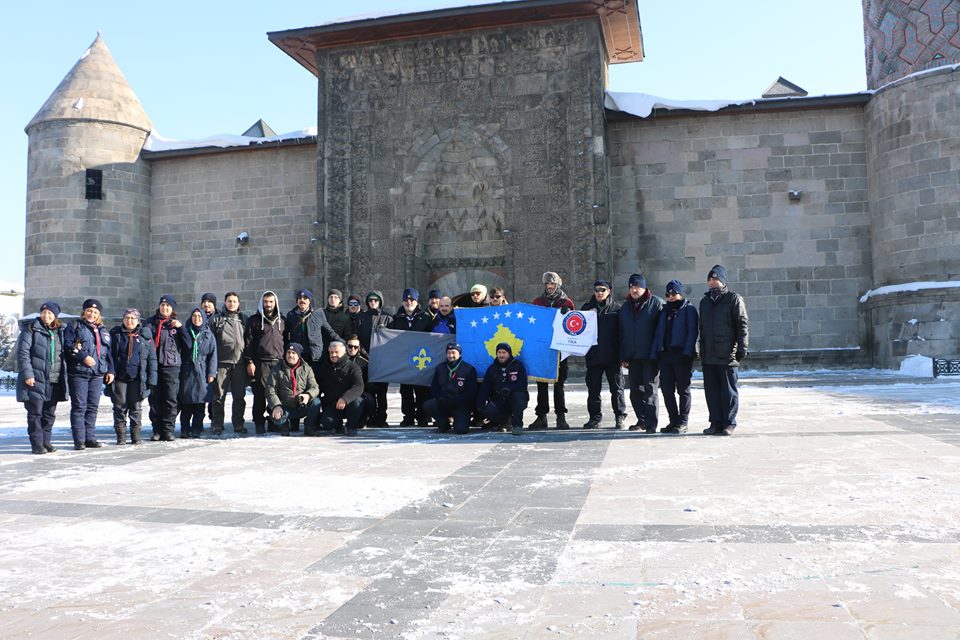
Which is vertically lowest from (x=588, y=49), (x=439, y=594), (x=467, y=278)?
(x=439, y=594)

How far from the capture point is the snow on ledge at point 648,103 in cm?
1917

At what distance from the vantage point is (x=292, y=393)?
970 cm

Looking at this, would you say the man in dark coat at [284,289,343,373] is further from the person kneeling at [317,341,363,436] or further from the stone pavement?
the stone pavement

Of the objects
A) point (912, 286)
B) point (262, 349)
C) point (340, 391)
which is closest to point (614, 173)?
point (912, 286)

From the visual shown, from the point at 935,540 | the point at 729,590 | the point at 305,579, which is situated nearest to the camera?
the point at 729,590

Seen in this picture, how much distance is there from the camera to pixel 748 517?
14.8ft

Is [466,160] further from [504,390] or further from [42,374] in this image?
[42,374]

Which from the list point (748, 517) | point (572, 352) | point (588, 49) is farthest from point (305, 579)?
point (588, 49)

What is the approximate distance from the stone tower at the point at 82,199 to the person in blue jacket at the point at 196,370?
14123 mm

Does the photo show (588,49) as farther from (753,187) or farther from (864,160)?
(864,160)

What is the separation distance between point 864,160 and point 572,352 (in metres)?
13.3

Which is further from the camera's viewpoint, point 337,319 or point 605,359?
point 337,319

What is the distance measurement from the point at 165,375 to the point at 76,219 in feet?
49.8

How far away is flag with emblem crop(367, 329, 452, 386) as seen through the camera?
1033 cm
